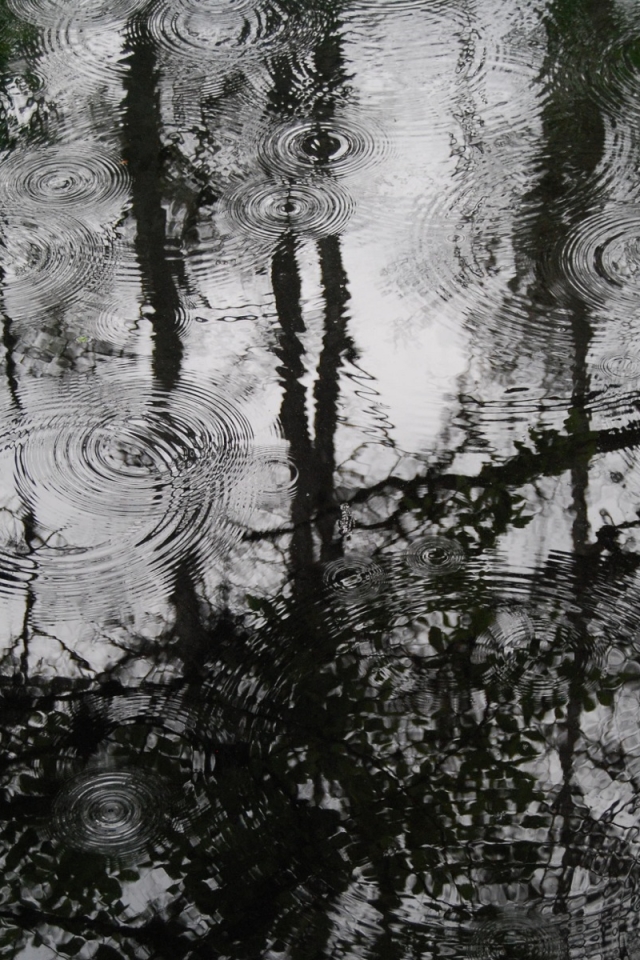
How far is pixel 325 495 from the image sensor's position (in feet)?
9.39

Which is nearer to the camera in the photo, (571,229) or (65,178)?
(571,229)

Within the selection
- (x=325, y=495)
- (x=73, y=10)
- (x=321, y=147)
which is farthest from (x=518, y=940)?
(x=73, y=10)

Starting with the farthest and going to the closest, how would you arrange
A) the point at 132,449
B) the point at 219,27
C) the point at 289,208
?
the point at 219,27, the point at 289,208, the point at 132,449

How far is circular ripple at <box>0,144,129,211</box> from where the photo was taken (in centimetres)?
395

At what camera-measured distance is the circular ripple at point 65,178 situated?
13.0ft

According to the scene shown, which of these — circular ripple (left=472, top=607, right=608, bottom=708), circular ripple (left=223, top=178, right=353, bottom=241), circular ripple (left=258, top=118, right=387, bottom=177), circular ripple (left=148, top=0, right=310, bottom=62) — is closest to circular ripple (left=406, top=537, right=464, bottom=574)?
circular ripple (left=472, top=607, right=608, bottom=708)

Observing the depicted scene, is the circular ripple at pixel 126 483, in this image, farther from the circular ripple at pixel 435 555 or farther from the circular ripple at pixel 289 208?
the circular ripple at pixel 289 208

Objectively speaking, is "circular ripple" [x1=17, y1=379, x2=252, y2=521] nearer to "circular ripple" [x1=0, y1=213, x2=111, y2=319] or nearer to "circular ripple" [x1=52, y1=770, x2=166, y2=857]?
"circular ripple" [x1=0, y1=213, x2=111, y2=319]

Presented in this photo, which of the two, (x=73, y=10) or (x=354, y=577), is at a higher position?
(x=73, y=10)

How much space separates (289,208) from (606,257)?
3.87 feet

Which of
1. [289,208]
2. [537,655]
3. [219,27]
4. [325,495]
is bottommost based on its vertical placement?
[537,655]

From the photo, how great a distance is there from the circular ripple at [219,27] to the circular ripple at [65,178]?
89 centimetres

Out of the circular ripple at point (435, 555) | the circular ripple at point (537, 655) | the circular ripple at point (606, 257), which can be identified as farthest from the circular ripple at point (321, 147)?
the circular ripple at point (537, 655)

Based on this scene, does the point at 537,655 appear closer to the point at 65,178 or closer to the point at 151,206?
the point at 151,206
